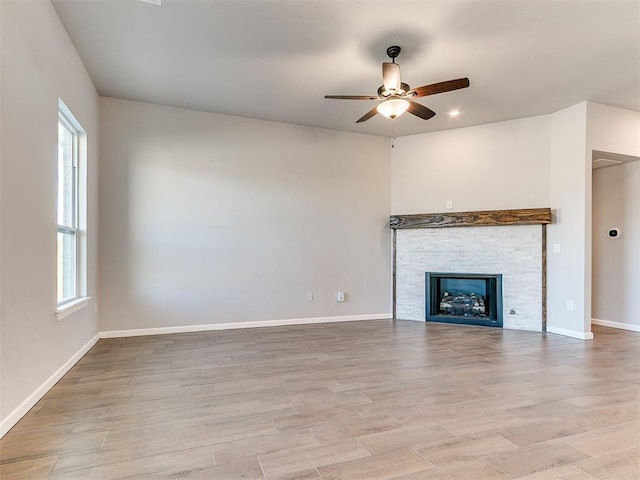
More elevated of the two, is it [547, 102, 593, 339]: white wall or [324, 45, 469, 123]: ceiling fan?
[324, 45, 469, 123]: ceiling fan

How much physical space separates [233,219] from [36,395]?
9.49ft

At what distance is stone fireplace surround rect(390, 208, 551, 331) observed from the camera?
4945 millimetres

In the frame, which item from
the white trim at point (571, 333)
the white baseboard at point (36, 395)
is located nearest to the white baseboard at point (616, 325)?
the white trim at point (571, 333)

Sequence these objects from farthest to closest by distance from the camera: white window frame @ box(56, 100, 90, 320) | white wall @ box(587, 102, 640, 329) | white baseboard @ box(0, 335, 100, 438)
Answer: white wall @ box(587, 102, 640, 329) → white window frame @ box(56, 100, 90, 320) → white baseboard @ box(0, 335, 100, 438)

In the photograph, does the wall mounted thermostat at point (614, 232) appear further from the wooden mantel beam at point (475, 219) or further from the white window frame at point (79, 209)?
the white window frame at point (79, 209)

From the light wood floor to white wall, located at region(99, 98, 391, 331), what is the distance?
95cm

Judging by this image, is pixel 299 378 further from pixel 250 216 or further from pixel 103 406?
pixel 250 216

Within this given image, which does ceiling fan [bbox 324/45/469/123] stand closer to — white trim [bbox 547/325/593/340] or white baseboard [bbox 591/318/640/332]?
white trim [bbox 547/325/593/340]

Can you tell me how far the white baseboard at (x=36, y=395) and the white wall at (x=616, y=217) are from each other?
5.91m

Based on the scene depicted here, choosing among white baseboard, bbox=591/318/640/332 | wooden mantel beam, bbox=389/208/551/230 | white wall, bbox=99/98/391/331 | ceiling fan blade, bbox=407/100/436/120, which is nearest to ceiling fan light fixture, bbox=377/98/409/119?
ceiling fan blade, bbox=407/100/436/120

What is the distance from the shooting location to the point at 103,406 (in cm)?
247

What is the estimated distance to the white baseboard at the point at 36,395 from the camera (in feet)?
6.89

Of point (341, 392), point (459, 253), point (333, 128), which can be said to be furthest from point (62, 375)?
point (459, 253)

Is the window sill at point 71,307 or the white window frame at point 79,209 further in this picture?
the white window frame at point 79,209
